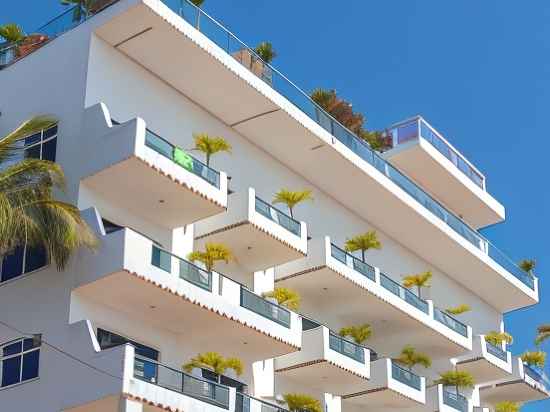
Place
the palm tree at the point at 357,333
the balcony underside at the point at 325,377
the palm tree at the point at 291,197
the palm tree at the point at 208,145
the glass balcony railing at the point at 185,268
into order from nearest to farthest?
the glass balcony railing at the point at 185,268 → the palm tree at the point at 208,145 → the balcony underside at the point at 325,377 → the palm tree at the point at 291,197 → the palm tree at the point at 357,333

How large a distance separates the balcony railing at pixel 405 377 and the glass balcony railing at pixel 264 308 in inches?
268

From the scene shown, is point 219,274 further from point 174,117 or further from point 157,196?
point 174,117

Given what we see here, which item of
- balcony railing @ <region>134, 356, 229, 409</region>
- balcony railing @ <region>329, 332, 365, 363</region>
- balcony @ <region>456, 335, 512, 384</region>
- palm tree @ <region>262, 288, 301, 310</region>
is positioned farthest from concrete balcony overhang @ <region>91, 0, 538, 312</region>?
balcony railing @ <region>134, 356, 229, 409</region>

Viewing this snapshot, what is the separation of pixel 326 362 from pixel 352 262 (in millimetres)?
4653

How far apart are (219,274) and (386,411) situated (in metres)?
12.0

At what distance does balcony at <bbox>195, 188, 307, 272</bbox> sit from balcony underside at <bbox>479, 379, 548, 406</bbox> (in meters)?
17.7

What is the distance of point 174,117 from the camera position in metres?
35.9

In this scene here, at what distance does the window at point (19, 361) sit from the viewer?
30812mm

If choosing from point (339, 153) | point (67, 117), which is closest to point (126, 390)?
point (67, 117)

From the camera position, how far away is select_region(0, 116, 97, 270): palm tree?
29.3 m

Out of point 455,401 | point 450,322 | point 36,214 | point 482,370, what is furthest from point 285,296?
point 482,370

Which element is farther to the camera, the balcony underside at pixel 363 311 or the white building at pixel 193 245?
the balcony underside at pixel 363 311

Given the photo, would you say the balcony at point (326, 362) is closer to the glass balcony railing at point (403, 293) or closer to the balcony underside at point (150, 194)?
the glass balcony railing at point (403, 293)

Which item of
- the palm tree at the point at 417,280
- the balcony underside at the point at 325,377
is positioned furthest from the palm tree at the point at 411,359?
the balcony underside at the point at 325,377
